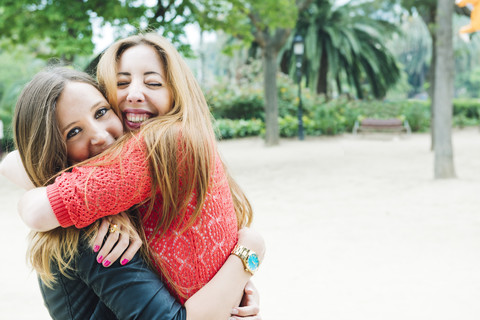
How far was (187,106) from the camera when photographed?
1.32m

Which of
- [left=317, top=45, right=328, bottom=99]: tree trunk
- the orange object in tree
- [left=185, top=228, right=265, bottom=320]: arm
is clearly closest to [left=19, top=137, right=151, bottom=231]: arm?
[left=185, top=228, right=265, bottom=320]: arm

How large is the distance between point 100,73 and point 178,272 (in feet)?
2.09

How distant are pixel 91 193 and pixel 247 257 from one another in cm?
50

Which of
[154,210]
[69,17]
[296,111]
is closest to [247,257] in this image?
[154,210]

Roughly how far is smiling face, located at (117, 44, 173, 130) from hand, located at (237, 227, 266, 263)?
463mm

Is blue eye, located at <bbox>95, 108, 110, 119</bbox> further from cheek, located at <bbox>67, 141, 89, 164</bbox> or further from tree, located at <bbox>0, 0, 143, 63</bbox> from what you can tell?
tree, located at <bbox>0, 0, 143, 63</bbox>

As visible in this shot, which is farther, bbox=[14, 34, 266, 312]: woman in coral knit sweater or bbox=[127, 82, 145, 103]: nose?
bbox=[127, 82, 145, 103]: nose

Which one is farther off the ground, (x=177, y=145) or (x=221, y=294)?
(x=177, y=145)

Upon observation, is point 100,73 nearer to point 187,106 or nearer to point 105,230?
point 187,106

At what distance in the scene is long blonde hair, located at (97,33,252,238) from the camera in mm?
1201

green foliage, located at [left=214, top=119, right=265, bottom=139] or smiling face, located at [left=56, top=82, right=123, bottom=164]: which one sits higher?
smiling face, located at [left=56, top=82, right=123, bottom=164]

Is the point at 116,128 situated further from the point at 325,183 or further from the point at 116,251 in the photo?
the point at 325,183

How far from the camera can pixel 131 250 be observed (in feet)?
3.86

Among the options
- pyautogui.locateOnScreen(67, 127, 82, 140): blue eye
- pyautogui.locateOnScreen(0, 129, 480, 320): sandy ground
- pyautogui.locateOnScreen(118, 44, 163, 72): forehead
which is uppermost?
pyautogui.locateOnScreen(118, 44, 163, 72): forehead
